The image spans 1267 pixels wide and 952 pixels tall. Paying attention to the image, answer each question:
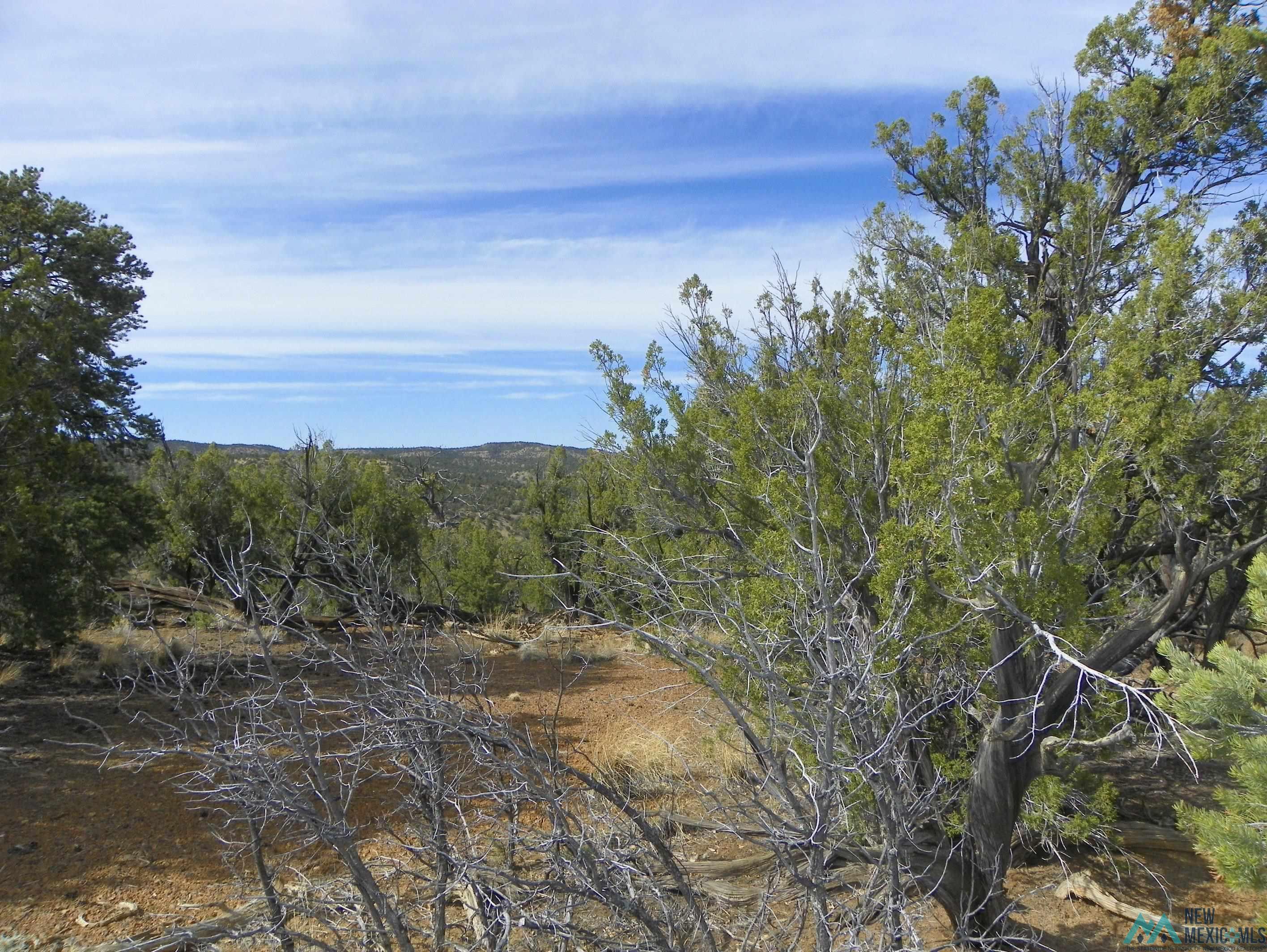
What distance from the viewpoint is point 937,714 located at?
17.9ft

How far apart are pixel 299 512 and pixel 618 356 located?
32.8ft

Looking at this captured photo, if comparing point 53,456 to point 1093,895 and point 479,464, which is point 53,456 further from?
point 479,464

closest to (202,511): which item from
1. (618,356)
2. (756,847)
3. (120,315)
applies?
(120,315)

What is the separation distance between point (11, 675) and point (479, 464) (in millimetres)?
61012

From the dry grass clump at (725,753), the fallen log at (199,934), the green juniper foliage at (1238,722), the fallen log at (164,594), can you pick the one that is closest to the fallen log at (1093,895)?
the dry grass clump at (725,753)

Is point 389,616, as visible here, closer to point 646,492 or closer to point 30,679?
point 646,492

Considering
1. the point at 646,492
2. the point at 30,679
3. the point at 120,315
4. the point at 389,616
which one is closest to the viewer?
the point at 389,616

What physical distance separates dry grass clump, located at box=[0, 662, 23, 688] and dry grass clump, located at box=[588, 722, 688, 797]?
23.8 feet

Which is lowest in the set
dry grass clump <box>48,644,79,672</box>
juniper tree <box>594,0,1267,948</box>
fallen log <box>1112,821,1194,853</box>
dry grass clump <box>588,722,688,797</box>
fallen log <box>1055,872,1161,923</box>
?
fallen log <box>1055,872,1161,923</box>

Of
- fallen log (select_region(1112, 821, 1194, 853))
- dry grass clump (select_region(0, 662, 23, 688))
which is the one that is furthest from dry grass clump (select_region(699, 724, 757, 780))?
dry grass clump (select_region(0, 662, 23, 688))
